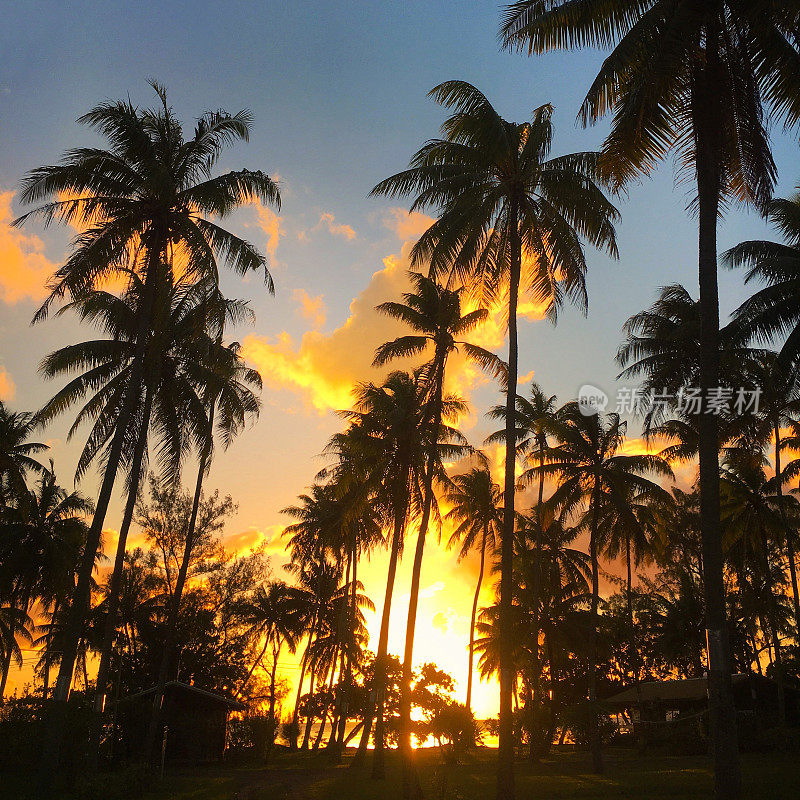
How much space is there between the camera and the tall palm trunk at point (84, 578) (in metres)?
15.0

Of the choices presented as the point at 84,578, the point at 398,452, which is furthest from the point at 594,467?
the point at 84,578

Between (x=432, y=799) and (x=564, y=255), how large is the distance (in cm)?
1449

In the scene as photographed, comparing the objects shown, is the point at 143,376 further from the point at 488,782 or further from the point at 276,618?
the point at 276,618

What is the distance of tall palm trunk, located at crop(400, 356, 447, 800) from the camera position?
58.1 feet

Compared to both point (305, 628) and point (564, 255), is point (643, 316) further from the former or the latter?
point (305, 628)

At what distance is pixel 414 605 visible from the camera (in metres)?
22.7

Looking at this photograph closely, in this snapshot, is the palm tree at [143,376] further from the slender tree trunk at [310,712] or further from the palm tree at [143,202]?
the slender tree trunk at [310,712]

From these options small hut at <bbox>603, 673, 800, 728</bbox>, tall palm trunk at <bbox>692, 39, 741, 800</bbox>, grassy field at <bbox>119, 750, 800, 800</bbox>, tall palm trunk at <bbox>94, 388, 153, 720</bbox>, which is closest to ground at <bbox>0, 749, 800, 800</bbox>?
grassy field at <bbox>119, 750, 800, 800</bbox>

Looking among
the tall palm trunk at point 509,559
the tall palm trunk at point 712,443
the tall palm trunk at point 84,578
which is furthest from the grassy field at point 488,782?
the tall palm trunk at point 712,443

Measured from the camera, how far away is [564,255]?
727 inches

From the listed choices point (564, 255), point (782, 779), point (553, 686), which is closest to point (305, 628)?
point (553, 686)

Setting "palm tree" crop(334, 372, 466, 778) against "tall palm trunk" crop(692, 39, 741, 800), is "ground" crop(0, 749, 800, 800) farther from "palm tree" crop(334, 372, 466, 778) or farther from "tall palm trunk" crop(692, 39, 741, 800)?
"tall palm trunk" crop(692, 39, 741, 800)

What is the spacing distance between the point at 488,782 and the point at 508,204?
18.2 meters

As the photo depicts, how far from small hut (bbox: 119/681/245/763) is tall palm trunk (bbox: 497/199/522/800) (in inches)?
820
